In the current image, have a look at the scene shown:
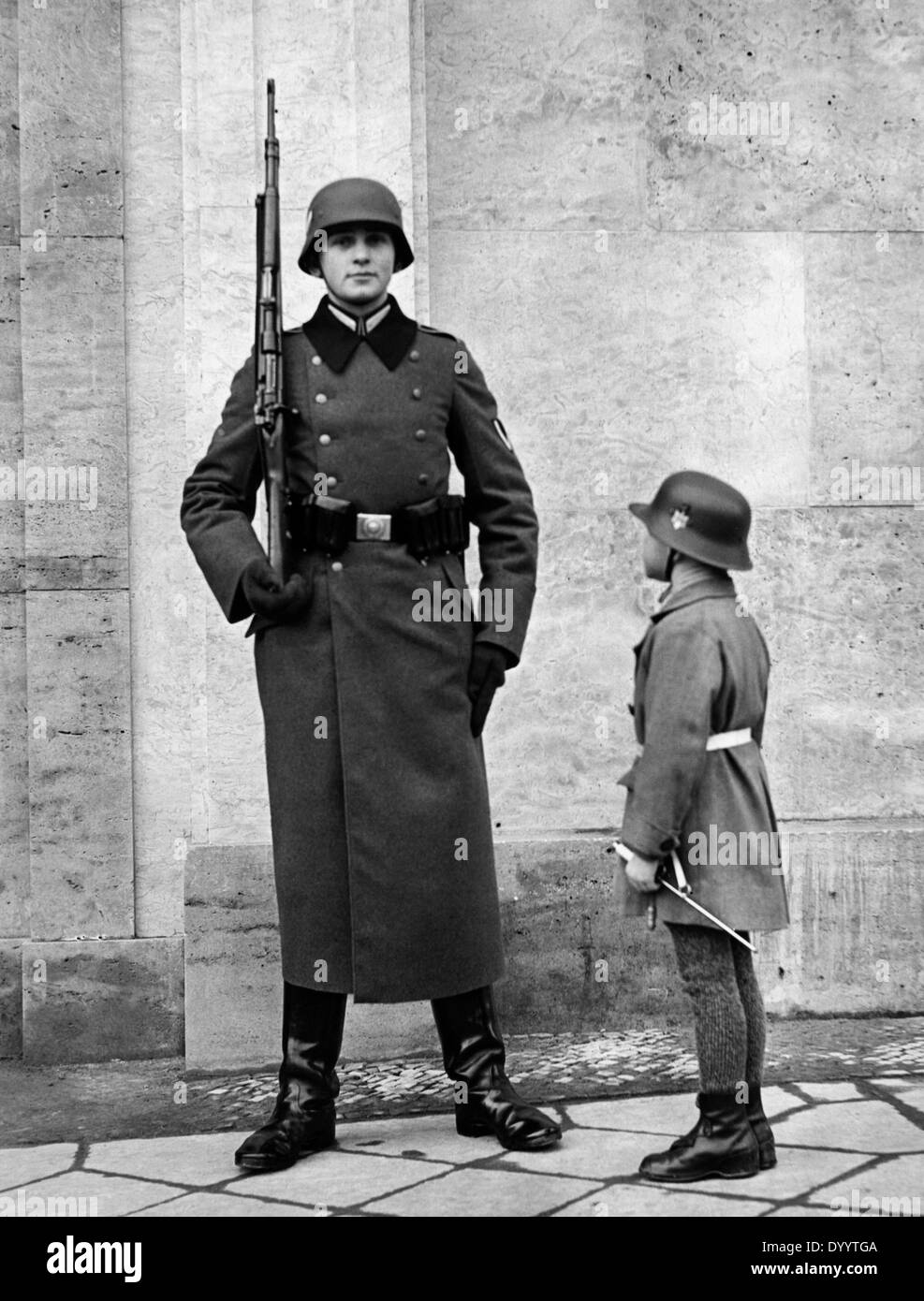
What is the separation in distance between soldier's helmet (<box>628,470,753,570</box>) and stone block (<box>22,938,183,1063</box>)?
2383 millimetres

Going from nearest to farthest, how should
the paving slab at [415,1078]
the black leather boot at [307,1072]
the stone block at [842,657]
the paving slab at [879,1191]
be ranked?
the paving slab at [879,1191] → the black leather boot at [307,1072] → the paving slab at [415,1078] → the stone block at [842,657]

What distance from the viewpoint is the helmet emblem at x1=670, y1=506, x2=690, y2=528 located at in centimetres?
366

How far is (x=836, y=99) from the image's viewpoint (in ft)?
18.2

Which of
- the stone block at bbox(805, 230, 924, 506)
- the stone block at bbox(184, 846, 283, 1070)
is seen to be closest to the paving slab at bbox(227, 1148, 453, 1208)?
the stone block at bbox(184, 846, 283, 1070)

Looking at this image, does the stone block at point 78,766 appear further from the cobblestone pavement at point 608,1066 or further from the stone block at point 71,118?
the stone block at point 71,118

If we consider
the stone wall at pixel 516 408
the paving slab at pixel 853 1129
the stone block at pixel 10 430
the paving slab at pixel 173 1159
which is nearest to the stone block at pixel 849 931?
the stone wall at pixel 516 408

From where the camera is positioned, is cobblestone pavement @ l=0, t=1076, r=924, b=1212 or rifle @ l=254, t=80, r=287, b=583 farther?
rifle @ l=254, t=80, r=287, b=583

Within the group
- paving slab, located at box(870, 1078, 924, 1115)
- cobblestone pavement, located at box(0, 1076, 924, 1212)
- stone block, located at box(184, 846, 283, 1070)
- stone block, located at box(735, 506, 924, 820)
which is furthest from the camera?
stone block, located at box(735, 506, 924, 820)

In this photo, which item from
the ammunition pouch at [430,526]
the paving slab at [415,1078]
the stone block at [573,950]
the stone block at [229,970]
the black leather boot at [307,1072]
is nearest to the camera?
the black leather boot at [307,1072]

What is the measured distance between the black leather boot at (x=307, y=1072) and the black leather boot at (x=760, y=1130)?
0.99 meters

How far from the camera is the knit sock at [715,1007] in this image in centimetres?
354

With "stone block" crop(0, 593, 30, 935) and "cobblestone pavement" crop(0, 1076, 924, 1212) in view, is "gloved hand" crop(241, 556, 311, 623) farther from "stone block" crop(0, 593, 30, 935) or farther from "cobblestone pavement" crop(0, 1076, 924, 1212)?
"stone block" crop(0, 593, 30, 935)

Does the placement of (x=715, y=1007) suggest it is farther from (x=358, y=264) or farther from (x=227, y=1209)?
(x=358, y=264)

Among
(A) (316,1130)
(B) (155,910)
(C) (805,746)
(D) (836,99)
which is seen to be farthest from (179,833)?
(D) (836,99)
